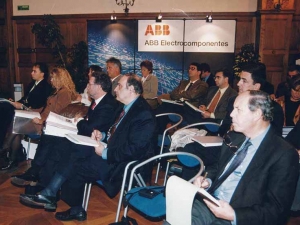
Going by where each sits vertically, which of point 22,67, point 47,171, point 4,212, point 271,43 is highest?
point 271,43

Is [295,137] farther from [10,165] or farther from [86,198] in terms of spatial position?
[10,165]

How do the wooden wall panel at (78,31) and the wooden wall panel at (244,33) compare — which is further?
the wooden wall panel at (78,31)

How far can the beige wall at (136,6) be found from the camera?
26.3 feet

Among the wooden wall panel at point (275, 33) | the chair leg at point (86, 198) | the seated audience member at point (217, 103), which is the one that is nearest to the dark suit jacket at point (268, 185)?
the chair leg at point (86, 198)

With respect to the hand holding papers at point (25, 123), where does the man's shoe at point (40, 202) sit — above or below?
below

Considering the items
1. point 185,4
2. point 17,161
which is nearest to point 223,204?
point 17,161

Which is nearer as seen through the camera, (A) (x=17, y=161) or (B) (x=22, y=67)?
(A) (x=17, y=161)

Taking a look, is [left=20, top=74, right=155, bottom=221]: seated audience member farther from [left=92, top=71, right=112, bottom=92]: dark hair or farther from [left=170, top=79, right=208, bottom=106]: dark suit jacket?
[left=170, top=79, right=208, bottom=106]: dark suit jacket

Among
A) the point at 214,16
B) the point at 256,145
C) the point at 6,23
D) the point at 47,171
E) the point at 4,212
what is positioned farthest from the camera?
the point at 6,23

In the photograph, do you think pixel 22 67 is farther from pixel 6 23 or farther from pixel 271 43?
pixel 271 43

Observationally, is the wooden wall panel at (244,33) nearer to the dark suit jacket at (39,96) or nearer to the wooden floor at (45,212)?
the dark suit jacket at (39,96)

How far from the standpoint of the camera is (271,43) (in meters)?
7.61

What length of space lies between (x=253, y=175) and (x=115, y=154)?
123cm

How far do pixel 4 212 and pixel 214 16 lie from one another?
677 cm
